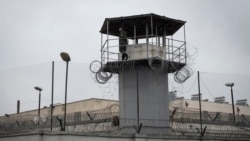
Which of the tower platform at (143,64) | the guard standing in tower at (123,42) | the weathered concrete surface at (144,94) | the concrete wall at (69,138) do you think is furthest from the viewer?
the guard standing in tower at (123,42)

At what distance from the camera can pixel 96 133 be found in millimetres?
14688

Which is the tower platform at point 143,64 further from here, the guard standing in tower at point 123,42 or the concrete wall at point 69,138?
the concrete wall at point 69,138

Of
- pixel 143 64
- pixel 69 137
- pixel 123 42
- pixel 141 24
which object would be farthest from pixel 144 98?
pixel 69 137

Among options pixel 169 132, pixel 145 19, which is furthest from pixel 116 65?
pixel 169 132

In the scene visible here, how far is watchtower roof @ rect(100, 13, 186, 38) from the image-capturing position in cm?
1793

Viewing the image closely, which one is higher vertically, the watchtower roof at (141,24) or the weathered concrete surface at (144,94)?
the watchtower roof at (141,24)

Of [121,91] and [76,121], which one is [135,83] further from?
[76,121]

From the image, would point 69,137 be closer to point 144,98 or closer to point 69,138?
point 69,138

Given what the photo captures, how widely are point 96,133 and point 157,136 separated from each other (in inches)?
96.5

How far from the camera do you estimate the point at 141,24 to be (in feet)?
60.5

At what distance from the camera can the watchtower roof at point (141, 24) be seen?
58.8ft

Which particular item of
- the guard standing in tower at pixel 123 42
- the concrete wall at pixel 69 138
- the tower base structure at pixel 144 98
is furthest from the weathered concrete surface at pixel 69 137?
the guard standing in tower at pixel 123 42

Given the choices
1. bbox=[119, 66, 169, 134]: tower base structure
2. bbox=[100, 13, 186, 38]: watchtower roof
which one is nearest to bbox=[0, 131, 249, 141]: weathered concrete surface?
bbox=[119, 66, 169, 134]: tower base structure

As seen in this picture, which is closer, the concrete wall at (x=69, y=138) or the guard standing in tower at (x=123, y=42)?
the concrete wall at (x=69, y=138)
